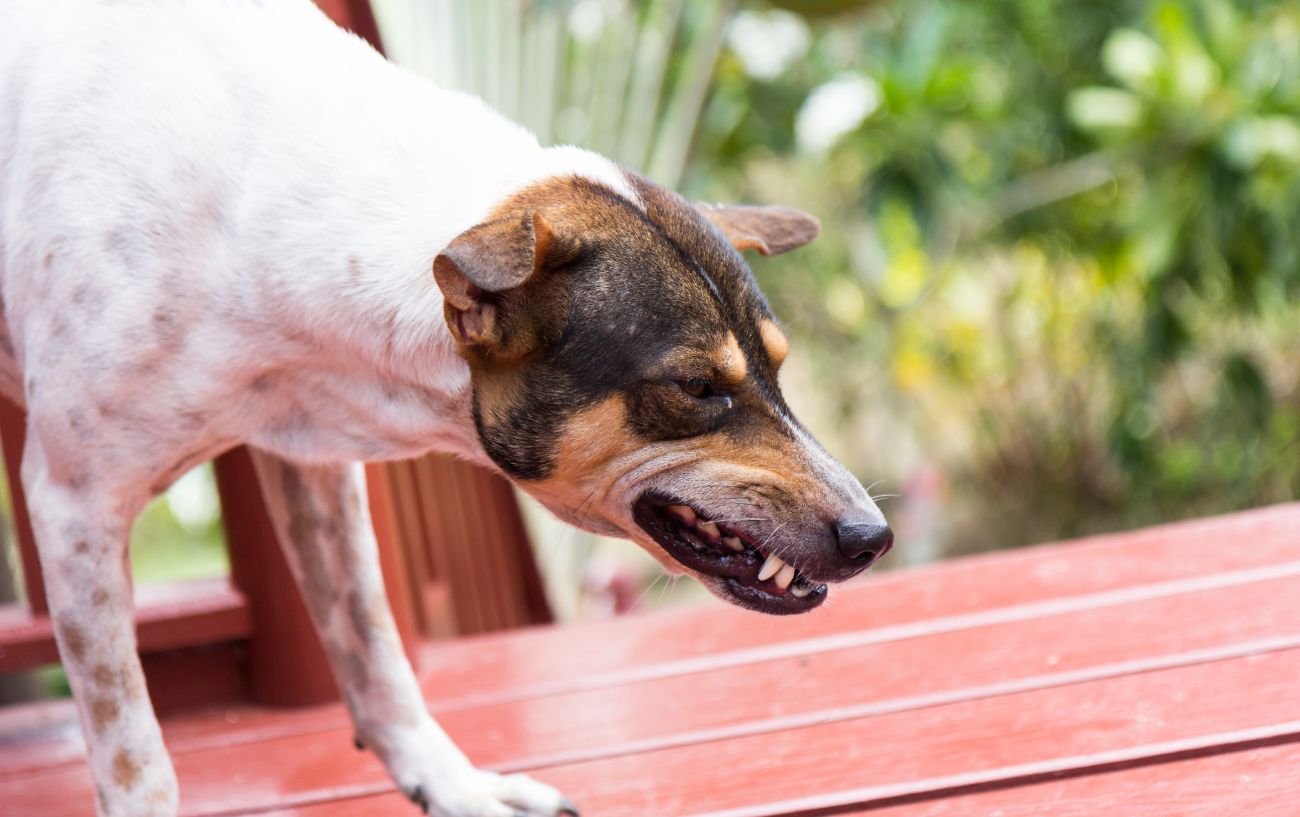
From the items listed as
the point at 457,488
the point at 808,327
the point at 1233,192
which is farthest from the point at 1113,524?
the point at 457,488

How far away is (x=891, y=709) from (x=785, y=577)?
657 mm

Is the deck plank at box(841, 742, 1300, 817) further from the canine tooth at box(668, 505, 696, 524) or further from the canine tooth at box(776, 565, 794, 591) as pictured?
the canine tooth at box(668, 505, 696, 524)

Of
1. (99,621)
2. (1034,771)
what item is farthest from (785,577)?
(99,621)

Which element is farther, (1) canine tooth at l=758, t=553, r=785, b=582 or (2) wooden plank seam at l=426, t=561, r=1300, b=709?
(2) wooden plank seam at l=426, t=561, r=1300, b=709

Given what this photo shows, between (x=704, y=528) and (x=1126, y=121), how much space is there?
4.68 metres

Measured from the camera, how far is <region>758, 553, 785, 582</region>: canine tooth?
65.2 inches

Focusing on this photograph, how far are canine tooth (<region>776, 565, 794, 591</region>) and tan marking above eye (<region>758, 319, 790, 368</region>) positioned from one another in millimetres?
267

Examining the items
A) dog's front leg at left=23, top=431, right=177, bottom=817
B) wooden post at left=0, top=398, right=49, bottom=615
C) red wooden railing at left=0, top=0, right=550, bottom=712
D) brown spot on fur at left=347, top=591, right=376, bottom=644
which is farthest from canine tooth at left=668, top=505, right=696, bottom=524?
wooden post at left=0, top=398, right=49, bottom=615

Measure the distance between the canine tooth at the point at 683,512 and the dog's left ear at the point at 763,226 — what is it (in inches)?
15.9

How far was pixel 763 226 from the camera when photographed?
76.0 inches

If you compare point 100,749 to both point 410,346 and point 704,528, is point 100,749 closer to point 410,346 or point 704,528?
point 410,346

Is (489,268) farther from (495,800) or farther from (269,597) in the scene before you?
(269,597)

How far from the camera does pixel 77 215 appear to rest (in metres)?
1.64

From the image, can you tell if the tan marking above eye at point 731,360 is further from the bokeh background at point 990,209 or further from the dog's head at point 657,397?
the bokeh background at point 990,209
